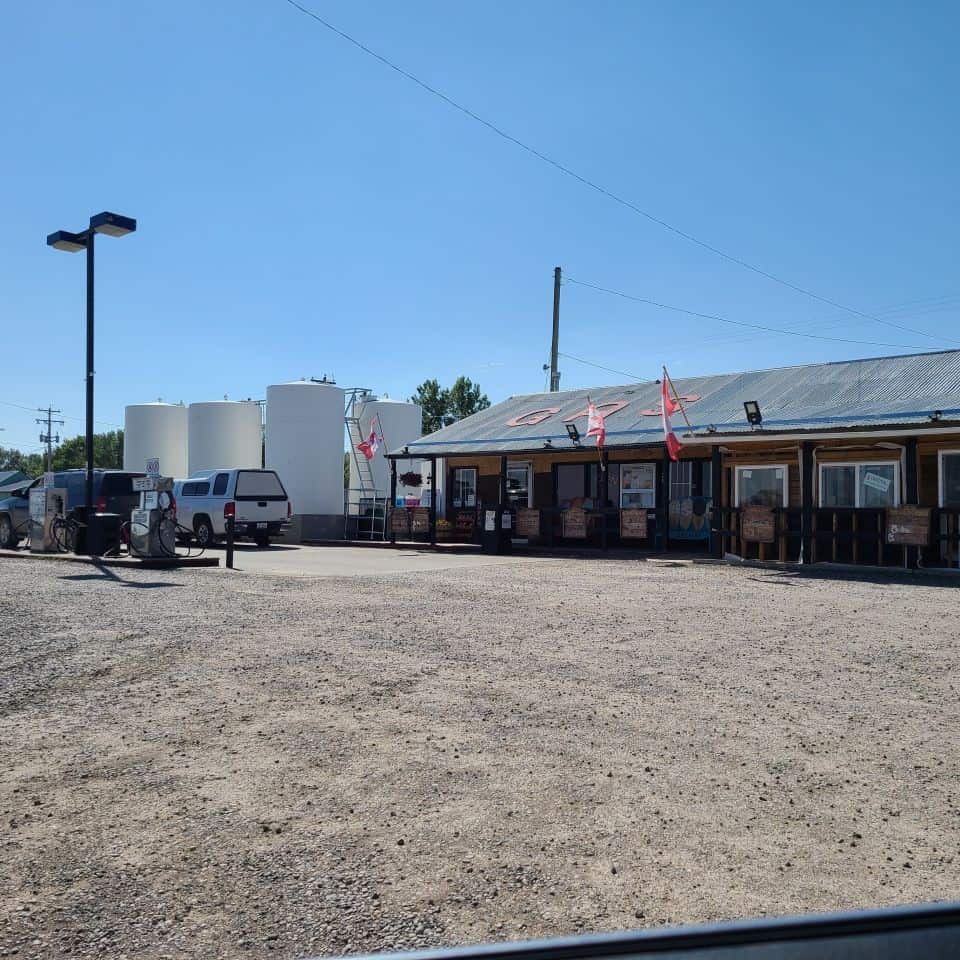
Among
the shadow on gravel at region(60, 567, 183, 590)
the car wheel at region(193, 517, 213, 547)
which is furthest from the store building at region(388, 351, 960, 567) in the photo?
the shadow on gravel at region(60, 567, 183, 590)

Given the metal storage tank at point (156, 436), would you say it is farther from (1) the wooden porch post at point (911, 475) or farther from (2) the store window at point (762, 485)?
(1) the wooden porch post at point (911, 475)

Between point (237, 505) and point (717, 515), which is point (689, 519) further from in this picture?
point (237, 505)

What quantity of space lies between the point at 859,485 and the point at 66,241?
52.1 ft

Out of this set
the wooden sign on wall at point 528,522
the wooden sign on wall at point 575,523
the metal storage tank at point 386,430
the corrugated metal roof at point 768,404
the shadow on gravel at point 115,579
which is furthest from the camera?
the metal storage tank at point 386,430

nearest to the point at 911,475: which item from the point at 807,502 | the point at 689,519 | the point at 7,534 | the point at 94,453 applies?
the point at 807,502

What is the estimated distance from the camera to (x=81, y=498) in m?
21.2

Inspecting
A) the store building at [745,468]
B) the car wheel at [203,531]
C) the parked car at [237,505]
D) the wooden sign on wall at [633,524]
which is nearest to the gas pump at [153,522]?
the parked car at [237,505]

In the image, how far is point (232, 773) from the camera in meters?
4.82

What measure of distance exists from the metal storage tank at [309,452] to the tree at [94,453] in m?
74.8

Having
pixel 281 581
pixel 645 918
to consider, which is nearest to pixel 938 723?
pixel 645 918

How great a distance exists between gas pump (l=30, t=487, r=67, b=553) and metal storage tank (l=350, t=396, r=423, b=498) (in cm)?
1471

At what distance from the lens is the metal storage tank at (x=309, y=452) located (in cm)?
3022

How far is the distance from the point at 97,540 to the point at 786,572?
12694mm

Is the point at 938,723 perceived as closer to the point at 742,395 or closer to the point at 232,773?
the point at 232,773
